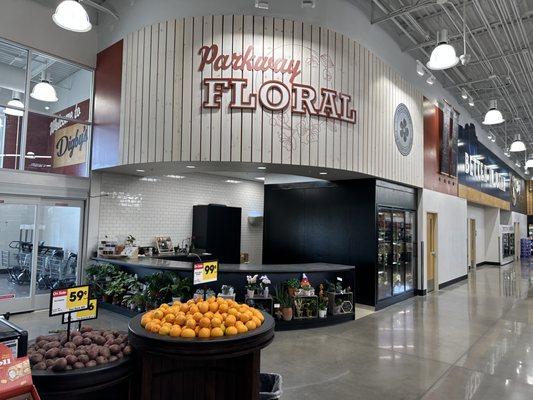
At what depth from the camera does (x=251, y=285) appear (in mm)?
5891

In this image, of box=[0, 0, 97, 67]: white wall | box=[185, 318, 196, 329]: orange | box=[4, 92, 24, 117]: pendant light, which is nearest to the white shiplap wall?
box=[0, 0, 97, 67]: white wall

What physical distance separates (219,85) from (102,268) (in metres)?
4.04

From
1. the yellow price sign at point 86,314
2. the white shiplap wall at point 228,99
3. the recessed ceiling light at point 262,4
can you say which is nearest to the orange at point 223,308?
the yellow price sign at point 86,314

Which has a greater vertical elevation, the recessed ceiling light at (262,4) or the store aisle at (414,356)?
the recessed ceiling light at (262,4)

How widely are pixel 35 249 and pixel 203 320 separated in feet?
18.6

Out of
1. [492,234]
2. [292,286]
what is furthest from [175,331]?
[492,234]

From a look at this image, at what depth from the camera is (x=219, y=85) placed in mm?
5906

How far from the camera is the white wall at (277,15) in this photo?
609 centimetres

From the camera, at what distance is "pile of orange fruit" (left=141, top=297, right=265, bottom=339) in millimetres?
2568

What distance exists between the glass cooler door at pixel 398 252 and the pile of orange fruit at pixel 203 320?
6.11 m

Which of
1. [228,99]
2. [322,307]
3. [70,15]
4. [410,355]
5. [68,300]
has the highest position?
[70,15]

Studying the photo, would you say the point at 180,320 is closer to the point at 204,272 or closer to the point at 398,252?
the point at 204,272

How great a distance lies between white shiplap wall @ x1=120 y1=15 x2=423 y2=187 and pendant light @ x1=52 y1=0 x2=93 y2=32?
5.02 feet

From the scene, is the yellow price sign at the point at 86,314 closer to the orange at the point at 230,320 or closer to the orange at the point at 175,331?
the orange at the point at 175,331
